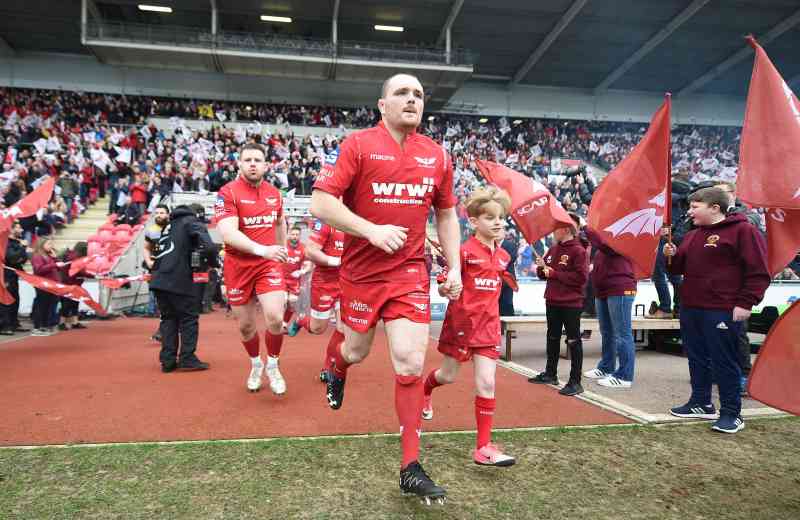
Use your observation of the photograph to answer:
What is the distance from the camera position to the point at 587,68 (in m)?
34.0

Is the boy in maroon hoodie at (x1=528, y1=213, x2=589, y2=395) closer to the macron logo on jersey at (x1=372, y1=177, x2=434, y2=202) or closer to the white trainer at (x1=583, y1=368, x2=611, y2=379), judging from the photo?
the white trainer at (x1=583, y1=368, x2=611, y2=379)

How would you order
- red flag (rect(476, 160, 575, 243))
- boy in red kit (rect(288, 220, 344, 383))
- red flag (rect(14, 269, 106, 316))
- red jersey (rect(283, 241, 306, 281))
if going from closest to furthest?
1. red flag (rect(476, 160, 575, 243))
2. boy in red kit (rect(288, 220, 344, 383))
3. red flag (rect(14, 269, 106, 316))
4. red jersey (rect(283, 241, 306, 281))

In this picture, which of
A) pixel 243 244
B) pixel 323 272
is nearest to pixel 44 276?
pixel 323 272

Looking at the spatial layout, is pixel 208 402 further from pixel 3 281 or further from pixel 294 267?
pixel 294 267

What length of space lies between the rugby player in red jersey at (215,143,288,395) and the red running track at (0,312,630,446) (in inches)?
20.7

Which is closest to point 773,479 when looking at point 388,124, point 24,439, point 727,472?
point 727,472

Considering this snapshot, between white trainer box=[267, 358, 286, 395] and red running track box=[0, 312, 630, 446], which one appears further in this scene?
white trainer box=[267, 358, 286, 395]

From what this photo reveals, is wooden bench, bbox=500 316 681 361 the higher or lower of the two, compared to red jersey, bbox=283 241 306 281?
lower

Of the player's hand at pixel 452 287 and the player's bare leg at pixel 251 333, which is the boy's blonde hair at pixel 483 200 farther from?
the player's bare leg at pixel 251 333

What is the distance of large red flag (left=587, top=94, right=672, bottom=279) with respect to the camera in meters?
5.23

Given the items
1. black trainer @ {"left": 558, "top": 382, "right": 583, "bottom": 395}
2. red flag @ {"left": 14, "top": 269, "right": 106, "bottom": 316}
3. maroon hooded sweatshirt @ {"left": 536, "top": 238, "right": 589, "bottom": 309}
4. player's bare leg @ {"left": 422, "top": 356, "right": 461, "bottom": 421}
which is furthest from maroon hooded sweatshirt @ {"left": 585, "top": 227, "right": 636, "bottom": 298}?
red flag @ {"left": 14, "top": 269, "right": 106, "bottom": 316}

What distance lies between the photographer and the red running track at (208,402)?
408 centimetres

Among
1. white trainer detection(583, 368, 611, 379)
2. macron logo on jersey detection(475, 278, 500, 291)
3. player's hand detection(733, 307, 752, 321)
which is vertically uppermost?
macron logo on jersey detection(475, 278, 500, 291)

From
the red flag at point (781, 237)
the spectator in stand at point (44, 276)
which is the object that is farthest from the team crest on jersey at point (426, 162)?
the spectator in stand at point (44, 276)
